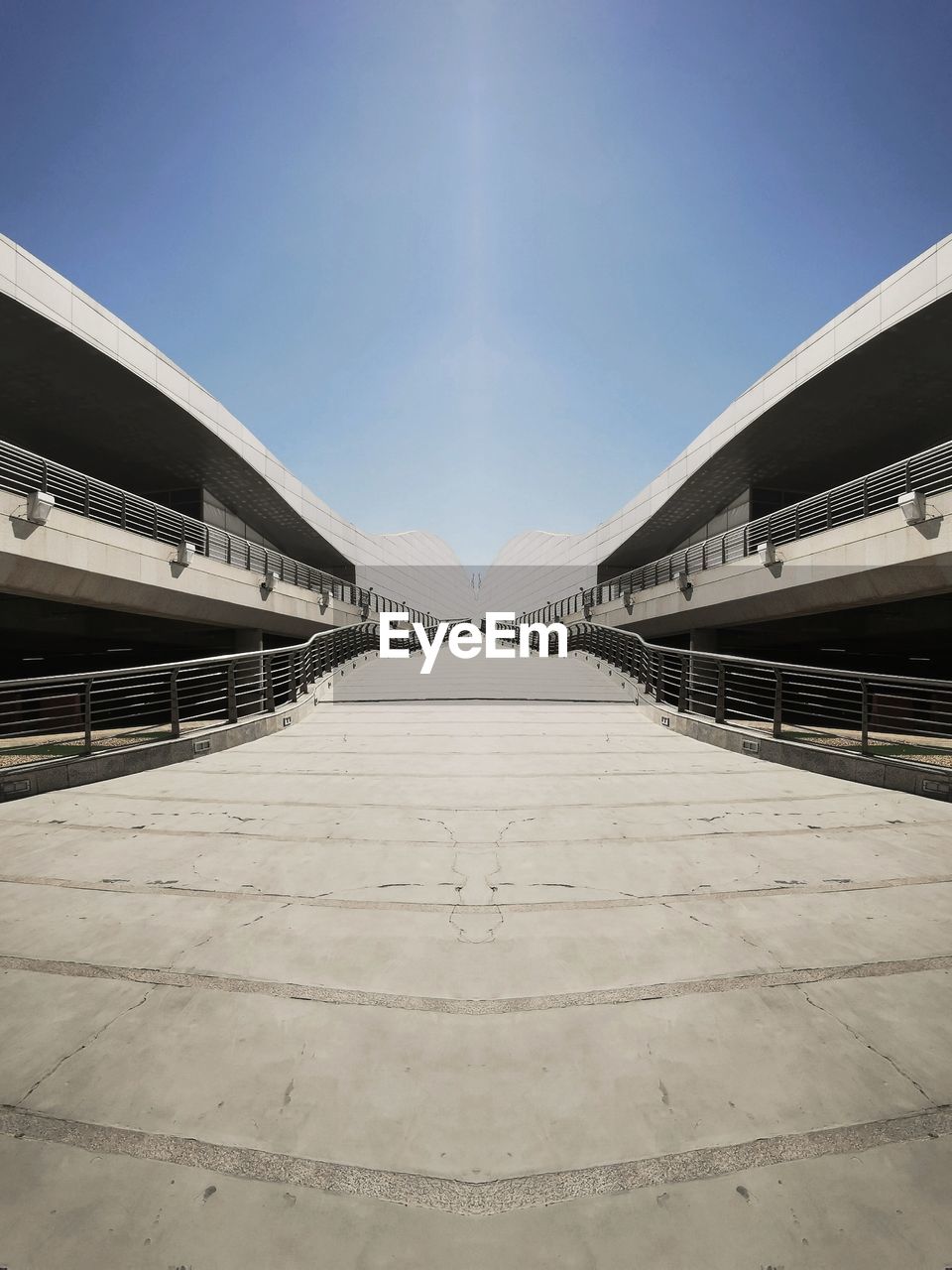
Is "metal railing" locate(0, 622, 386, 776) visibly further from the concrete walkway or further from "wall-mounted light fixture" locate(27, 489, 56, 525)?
"wall-mounted light fixture" locate(27, 489, 56, 525)

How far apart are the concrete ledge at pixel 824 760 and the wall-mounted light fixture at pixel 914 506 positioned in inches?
215

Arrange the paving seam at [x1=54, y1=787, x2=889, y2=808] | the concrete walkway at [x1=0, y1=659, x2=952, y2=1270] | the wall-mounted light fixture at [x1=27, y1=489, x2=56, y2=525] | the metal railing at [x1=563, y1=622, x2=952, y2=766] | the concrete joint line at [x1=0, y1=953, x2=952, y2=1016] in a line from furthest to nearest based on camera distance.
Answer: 1. the wall-mounted light fixture at [x1=27, y1=489, x2=56, y2=525]
2. the metal railing at [x1=563, y1=622, x2=952, y2=766]
3. the paving seam at [x1=54, y1=787, x2=889, y2=808]
4. the concrete joint line at [x1=0, y1=953, x2=952, y2=1016]
5. the concrete walkway at [x1=0, y1=659, x2=952, y2=1270]

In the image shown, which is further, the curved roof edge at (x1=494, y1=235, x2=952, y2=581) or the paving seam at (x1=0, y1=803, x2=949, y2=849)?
the curved roof edge at (x1=494, y1=235, x2=952, y2=581)

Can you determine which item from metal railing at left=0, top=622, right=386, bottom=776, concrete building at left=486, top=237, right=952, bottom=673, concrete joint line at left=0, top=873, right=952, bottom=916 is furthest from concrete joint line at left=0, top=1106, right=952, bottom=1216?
concrete building at left=486, top=237, right=952, bottom=673

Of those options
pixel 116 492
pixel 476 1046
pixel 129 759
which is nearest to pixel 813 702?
pixel 476 1046

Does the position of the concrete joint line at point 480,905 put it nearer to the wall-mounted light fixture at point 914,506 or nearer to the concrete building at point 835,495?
the wall-mounted light fixture at point 914,506

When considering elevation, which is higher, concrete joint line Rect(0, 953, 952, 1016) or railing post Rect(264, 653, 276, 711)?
railing post Rect(264, 653, 276, 711)

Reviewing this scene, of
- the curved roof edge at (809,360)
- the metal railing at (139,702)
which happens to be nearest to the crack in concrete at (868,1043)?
the metal railing at (139,702)

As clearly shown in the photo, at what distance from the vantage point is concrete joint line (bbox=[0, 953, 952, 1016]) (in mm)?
2504

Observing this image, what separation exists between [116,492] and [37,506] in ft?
12.2

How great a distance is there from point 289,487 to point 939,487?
84.6 ft

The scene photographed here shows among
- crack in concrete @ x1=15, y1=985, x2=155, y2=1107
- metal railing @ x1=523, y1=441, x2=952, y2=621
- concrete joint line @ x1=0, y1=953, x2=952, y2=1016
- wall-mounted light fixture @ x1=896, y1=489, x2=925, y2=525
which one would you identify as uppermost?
metal railing @ x1=523, y1=441, x2=952, y2=621

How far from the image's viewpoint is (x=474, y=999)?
2533 mm

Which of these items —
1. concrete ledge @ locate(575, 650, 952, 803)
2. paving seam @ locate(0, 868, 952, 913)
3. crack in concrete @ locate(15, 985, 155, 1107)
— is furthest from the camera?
concrete ledge @ locate(575, 650, 952, 803)
